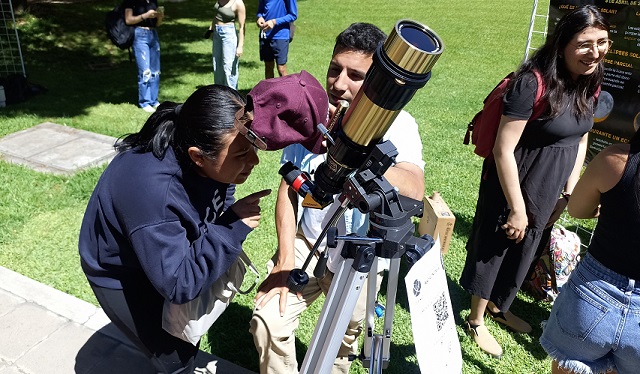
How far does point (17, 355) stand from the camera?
9.67 ft

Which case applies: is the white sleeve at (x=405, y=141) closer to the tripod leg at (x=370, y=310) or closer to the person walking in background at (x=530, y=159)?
the tripod leg at (x=370, y=310)

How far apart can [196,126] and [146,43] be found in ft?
18.8

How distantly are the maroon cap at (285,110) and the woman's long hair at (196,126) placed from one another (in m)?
A: 0.16

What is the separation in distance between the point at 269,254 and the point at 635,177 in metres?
2.71

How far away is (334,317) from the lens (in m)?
1.67

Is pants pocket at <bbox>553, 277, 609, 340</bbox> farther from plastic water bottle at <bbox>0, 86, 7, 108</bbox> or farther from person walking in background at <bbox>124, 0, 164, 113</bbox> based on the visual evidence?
plastic water bottle at <bbox>0, 86, 7, 108</bbox>

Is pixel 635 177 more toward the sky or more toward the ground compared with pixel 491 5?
more toward the sky

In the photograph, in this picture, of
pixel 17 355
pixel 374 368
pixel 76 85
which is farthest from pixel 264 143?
pixel 76 85

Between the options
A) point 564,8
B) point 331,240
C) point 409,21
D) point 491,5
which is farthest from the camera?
point 491,5

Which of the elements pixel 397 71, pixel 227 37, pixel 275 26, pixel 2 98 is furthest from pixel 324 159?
pixel 2 98

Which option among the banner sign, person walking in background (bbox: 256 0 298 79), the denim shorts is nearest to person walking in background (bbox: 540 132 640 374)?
the denim shorts

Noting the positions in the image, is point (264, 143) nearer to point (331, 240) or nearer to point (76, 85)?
point (331, 240)

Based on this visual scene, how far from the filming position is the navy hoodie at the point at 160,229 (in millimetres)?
1845

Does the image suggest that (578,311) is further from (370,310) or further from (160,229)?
(160,229)
